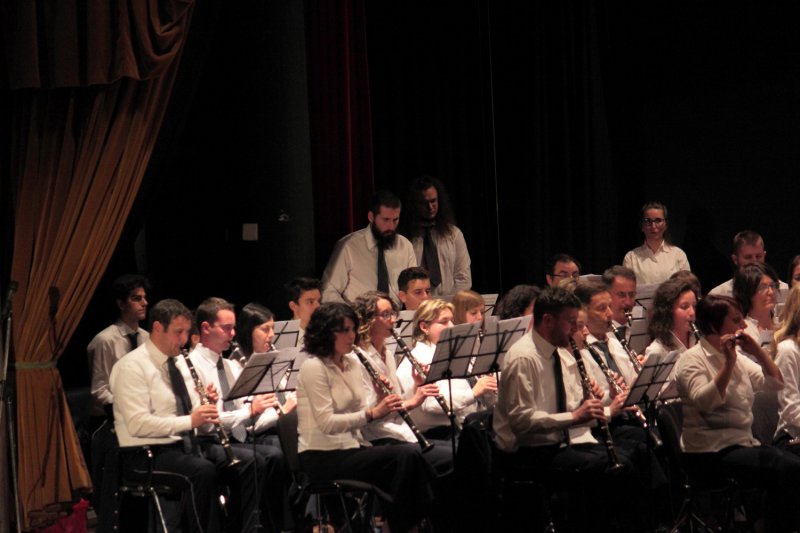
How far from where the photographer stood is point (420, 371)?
6.75 m

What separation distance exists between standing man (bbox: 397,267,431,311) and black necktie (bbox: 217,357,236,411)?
1.64m

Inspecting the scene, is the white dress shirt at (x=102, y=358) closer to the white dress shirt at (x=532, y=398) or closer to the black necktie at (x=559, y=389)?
the white dress shirt at (x=532, y=398)

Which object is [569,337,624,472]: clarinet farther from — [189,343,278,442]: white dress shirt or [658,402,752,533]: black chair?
[189,343,278,442]: white dress shirt

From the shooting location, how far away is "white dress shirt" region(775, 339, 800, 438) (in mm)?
6301

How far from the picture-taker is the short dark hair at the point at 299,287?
26.3ft

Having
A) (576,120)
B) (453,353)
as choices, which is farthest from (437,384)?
(576,120)

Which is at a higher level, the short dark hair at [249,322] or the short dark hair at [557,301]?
the short dark hair at [557,301]

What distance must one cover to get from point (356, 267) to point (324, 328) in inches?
98.8

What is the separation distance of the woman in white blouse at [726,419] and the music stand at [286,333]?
2.29 meters

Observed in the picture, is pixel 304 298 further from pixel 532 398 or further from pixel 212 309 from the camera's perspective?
pixel 532 398

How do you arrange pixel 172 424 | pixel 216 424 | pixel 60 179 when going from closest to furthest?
pixel 172 424
pixel 216 424
pixel 60 179

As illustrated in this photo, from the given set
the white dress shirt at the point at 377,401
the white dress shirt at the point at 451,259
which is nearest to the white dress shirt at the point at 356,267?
the white dress shirt at the point at 451,259

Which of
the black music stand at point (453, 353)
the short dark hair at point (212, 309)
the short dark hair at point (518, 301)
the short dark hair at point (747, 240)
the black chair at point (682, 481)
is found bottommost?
the black chair at point (682, 481)

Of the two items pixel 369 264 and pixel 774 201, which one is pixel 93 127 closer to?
pixel 369 264
